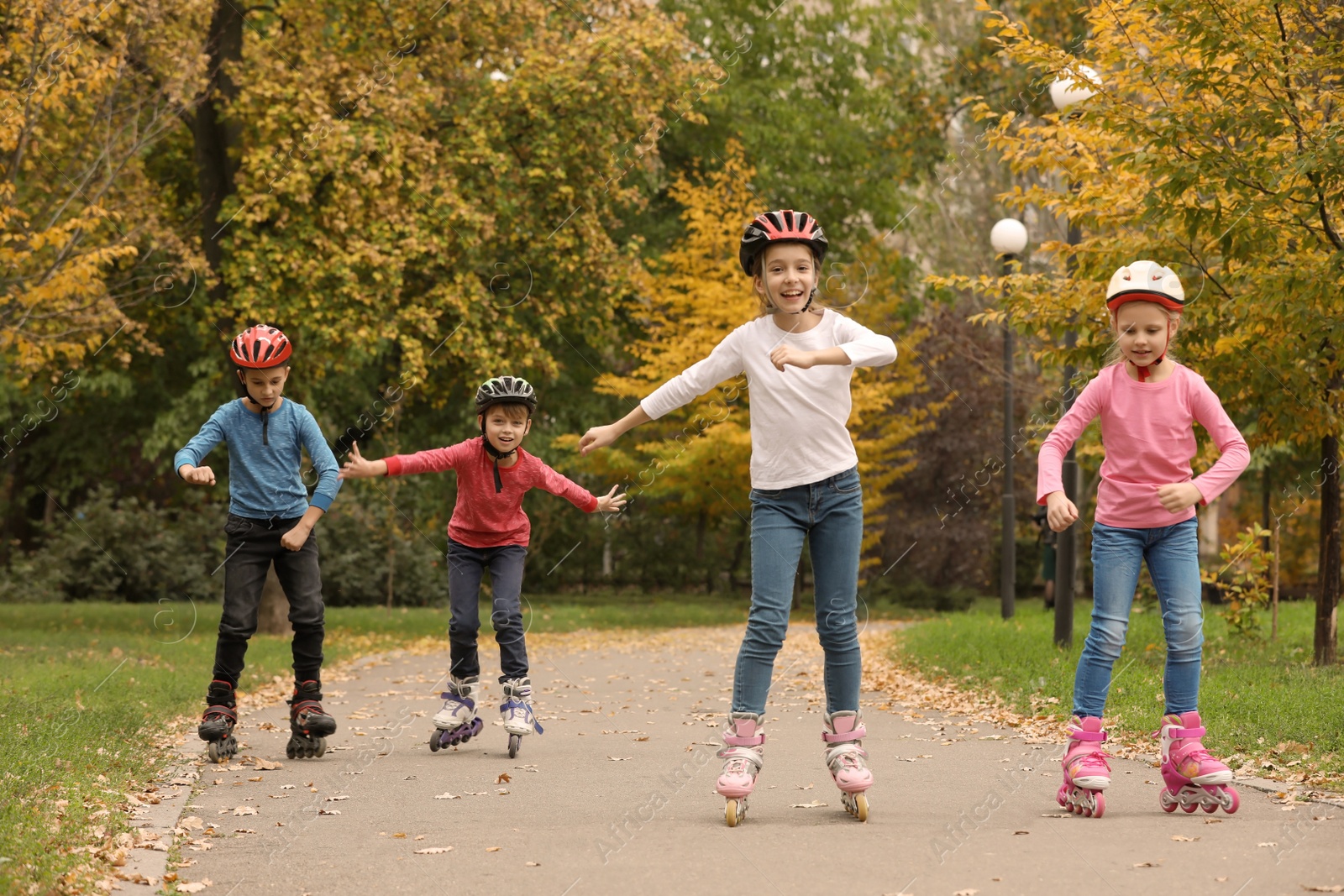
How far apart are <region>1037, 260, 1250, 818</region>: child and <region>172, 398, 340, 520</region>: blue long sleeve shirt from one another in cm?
369

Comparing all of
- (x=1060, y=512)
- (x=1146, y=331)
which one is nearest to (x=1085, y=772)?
(x=1060, y=512)

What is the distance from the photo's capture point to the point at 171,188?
18875mm

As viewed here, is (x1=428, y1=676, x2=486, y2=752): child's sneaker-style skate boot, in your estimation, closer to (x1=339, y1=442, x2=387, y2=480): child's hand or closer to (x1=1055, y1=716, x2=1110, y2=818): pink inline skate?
(x1=339, y1=442, x2=387, y2=480): child's hand

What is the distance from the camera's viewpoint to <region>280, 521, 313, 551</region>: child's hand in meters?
6.91

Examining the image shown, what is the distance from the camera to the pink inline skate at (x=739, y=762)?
5.04 metres

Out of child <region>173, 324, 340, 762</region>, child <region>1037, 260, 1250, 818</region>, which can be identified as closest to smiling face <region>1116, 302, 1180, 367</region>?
child <region>1037, 260, 1250, 818</region>

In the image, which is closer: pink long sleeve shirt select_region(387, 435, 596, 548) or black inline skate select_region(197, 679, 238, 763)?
black inline skate select_region(197, 679, 238, 763)

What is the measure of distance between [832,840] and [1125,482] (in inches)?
70.5

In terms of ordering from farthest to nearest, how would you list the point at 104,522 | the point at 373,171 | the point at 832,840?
the point at 104,522
the point at 373,171
the point at 832,840

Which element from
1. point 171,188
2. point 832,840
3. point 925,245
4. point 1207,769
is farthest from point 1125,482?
point 925,245

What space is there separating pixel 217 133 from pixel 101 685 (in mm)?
9369

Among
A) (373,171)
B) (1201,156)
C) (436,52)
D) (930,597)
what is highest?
(436,52)

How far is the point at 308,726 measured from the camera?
708 centimetres

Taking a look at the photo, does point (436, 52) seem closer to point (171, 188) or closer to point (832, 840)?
point (171, 188)
